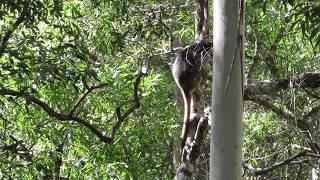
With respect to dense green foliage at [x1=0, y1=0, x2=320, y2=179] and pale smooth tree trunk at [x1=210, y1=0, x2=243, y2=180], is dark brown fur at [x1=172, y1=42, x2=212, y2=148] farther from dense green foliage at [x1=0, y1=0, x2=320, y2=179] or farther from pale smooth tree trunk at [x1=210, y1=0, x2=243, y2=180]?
pale smooth tree trunk at [x1=210, y1=0, x2=243, y2=180]

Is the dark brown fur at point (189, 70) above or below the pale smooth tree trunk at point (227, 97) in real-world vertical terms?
above

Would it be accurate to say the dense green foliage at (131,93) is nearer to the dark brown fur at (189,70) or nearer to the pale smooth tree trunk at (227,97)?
the dark brown fur at (189,70)

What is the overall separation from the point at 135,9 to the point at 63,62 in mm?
890

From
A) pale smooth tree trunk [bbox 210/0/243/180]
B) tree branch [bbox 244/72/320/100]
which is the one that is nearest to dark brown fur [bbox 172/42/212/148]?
tree branch [bbox 244/72/320/100]

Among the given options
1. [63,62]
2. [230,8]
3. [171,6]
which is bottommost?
[230,8]

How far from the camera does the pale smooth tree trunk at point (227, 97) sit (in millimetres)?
1146

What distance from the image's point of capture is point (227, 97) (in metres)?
1.16

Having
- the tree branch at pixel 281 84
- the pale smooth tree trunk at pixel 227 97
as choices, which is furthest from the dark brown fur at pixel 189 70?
the pale smooth tree trunk at pixel 227 97

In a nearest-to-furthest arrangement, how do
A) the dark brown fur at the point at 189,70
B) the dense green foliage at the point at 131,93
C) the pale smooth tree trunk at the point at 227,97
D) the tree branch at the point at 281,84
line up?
the pale smooth tree trunk at the point at 227,97 → the dark brown fur at the point at 189,70 → the tree branch at the point at 281,84 → the dense green foliage at the point at 131,93

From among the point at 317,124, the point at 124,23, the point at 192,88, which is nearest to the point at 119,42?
the point at 124,23

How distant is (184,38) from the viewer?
325cm

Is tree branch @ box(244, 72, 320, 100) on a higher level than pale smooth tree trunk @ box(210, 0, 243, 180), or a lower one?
higher

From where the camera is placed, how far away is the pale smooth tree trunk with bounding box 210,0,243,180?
1.15 metres

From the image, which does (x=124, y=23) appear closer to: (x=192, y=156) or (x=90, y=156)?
(x=90, y=156)
